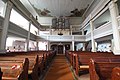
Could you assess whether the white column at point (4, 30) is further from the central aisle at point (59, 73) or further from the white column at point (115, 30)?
the white column at point (115, 30)

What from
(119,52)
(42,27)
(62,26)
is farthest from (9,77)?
(42,27)

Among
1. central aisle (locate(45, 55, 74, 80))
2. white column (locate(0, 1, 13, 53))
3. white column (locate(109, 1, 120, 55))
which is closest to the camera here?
central aisle (locate(45, 55, 74, 80))

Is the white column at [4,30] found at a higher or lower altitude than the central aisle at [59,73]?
higher

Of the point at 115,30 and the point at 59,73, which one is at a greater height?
the point at 115,30

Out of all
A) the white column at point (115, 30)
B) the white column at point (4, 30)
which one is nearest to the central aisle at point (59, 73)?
the white column at point (115, 30)

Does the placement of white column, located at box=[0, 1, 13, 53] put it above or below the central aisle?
above

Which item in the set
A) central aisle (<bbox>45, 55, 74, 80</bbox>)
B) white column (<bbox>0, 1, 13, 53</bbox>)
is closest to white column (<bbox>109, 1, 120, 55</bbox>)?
central aisle (<bbox>45, 55, 74, 80</bbox>)

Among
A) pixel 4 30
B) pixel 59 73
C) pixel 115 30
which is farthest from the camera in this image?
pixel 4 30

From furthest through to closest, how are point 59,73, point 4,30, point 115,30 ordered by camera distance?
point 4,30
point 115,30
point 59,73

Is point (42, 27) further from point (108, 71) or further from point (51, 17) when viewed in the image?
point (108, 71)

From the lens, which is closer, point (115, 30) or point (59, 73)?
point (59, 73)

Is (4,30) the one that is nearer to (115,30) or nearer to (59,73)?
(59,73)

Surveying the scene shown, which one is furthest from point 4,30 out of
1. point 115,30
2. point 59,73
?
point 115,30

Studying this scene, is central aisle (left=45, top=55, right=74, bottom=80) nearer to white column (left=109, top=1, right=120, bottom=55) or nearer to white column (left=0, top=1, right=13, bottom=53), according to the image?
white column (left=109, top=1, right=120, bottom=55)
